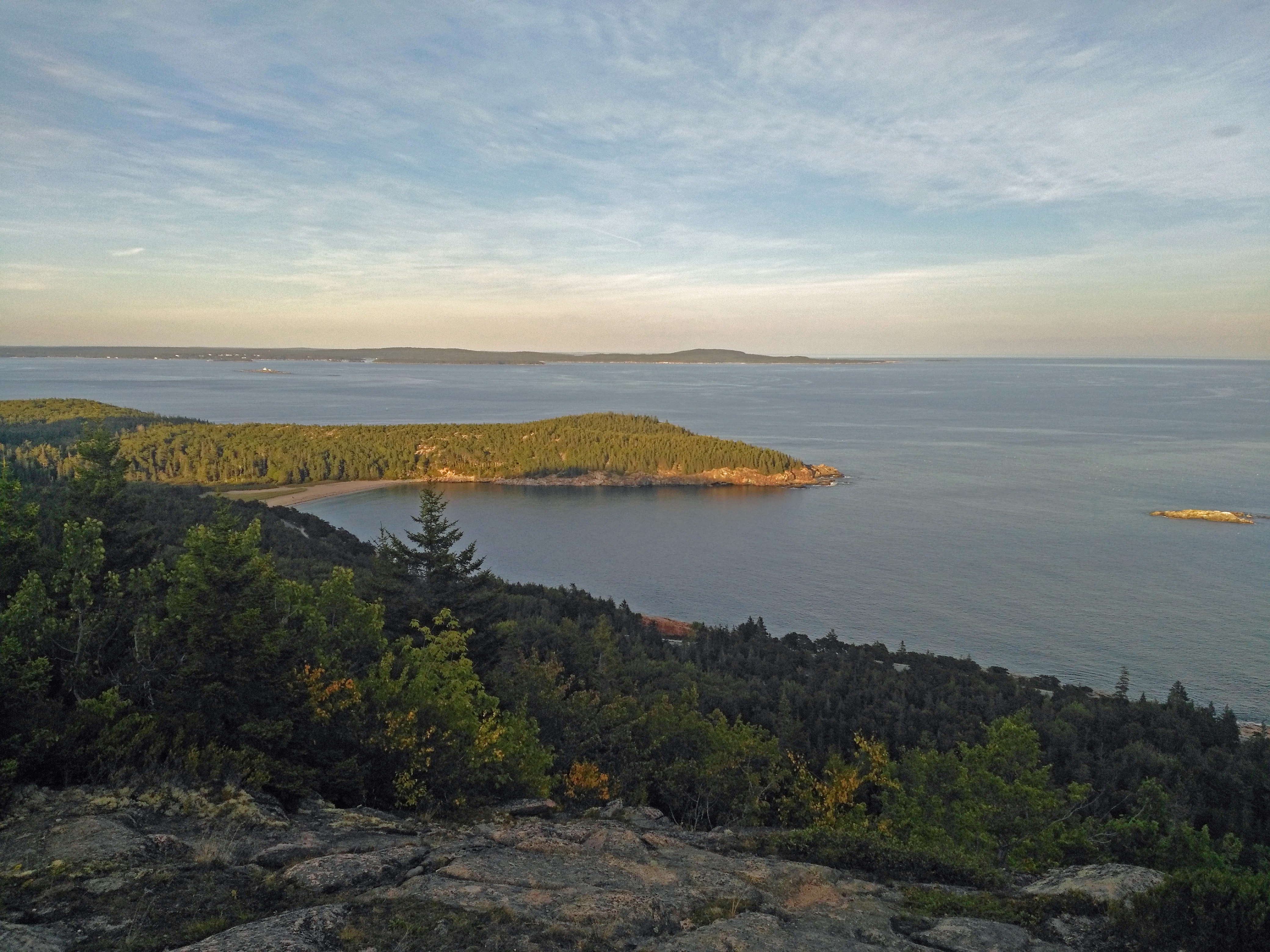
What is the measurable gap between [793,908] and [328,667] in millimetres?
10672

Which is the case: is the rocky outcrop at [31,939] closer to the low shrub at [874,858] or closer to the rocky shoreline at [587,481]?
the low shrub at [874,858]

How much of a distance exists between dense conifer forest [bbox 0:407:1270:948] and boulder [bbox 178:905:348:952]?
4.07 meters

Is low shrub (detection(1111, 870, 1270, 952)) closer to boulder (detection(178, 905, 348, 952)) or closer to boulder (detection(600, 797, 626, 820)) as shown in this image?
boulder (detection(600, 797, 626, 820))

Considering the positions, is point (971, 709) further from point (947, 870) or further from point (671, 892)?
point (671, 892)

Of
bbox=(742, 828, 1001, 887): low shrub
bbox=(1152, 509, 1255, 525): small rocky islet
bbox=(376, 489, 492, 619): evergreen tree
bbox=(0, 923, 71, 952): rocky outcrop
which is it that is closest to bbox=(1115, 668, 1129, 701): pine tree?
bbox=(742, 828, 1001, 887): low shrub

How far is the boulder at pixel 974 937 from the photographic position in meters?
8.23

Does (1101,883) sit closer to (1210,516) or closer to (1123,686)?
(1123,686)

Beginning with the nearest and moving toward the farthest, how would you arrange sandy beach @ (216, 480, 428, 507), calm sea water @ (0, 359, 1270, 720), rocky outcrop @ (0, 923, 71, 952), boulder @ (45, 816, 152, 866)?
1. rocky outcrop @ (0, 923, 71, 952)
2. boulder @ (45, 816, 152, 866)
3. calm sea water @ (0, 359, 1270, 720)
4. sandy beach @ (216, 480, 428, 507)

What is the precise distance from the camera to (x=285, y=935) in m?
7.26

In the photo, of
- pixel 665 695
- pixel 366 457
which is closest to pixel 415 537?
pixel 665 695

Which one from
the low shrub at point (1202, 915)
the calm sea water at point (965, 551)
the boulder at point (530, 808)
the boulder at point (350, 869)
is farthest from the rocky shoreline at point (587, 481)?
the boulder at point (350, 869)

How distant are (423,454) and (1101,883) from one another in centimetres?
12005

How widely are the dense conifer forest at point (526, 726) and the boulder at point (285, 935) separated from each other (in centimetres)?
407

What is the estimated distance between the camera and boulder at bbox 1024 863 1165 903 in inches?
373
